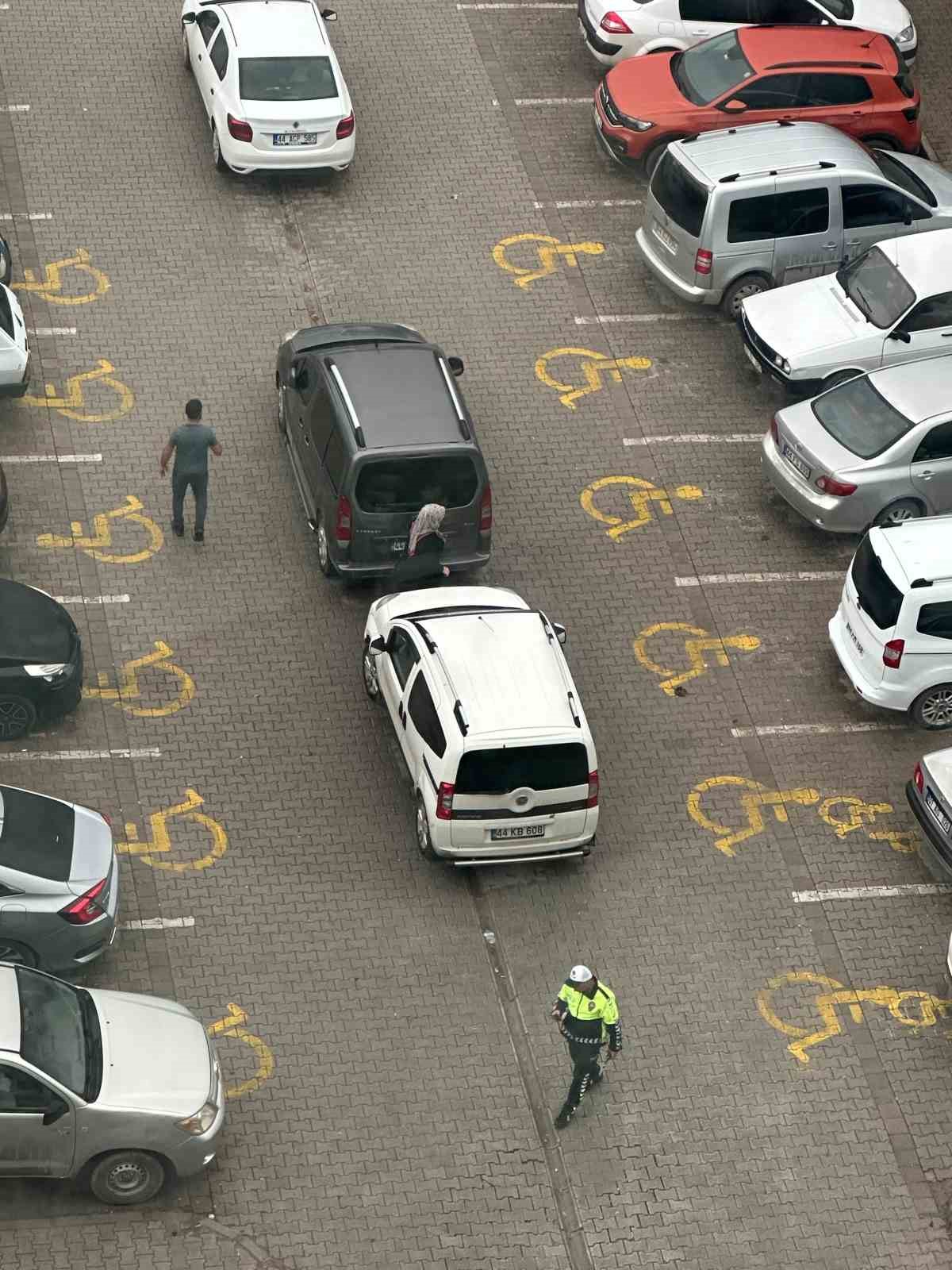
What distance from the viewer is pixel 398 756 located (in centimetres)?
1909

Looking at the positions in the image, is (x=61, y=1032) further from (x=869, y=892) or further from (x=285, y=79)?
(x=285, y=79)

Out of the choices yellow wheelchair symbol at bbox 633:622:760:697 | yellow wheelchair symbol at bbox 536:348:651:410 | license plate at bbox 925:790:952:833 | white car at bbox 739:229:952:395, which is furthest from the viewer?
yellow wheelchair symbol at bbox 536:348:651:410

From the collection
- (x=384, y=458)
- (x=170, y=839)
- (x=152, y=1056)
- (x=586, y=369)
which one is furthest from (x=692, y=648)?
(x=152, y=1056)

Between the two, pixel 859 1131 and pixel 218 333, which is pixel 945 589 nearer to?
pixel 859 1131

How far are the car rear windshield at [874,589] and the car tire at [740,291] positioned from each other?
525 cm

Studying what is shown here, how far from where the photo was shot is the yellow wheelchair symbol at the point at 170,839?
17.8 metres

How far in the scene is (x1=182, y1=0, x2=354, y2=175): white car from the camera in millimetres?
24938

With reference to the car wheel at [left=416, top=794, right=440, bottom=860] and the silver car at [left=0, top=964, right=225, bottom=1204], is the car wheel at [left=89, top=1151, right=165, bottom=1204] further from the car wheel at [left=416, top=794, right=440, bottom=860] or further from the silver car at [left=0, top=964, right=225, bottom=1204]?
the car wheel at [left=416, top=794, right=440, bottom=860]

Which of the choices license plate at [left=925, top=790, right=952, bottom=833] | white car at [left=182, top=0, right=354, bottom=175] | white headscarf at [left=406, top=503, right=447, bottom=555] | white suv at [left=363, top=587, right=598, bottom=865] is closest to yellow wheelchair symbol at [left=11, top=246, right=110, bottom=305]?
white car at [left=182, top=0, right=354, bottom=175]

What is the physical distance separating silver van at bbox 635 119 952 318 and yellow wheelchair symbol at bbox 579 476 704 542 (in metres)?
3.09

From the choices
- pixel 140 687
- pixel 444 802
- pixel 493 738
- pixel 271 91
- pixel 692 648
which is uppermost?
pixel 271 91

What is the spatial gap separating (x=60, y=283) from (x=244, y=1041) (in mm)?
10827

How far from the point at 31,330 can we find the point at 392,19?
8.23 meters

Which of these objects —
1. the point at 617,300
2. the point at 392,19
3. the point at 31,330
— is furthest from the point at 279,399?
the point at 392,19
